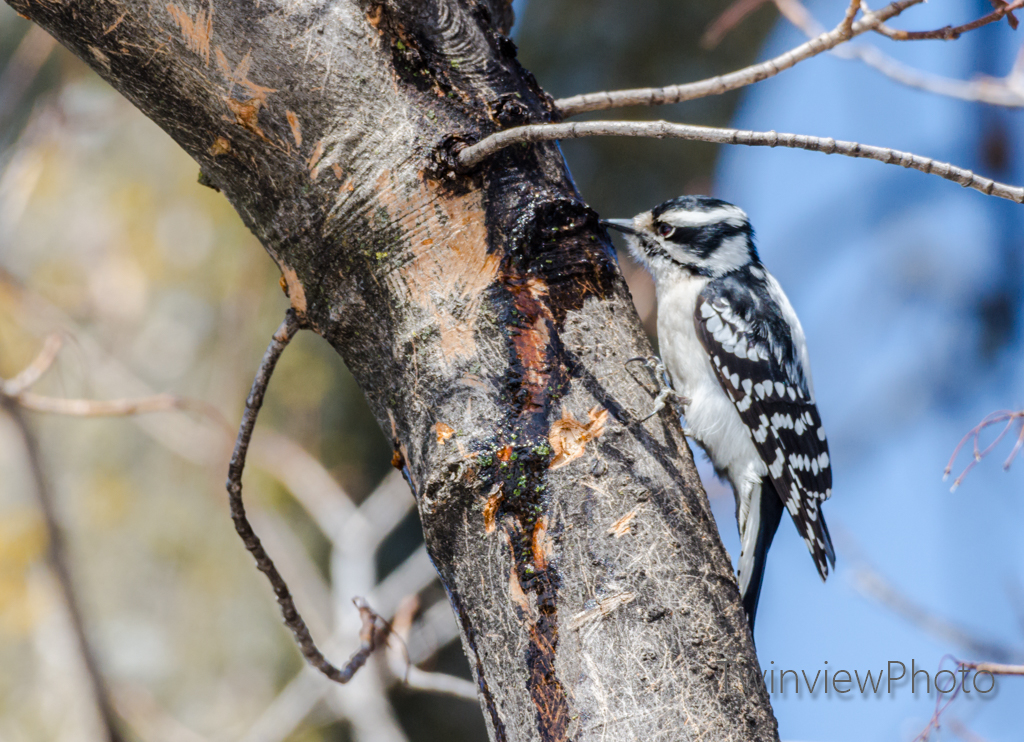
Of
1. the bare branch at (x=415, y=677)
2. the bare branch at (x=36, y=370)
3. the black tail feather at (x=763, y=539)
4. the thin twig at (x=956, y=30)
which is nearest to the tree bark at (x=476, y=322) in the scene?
the bare branch at (x=415, y=677)

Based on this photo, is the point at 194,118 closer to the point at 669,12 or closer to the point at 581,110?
the point at 581,110

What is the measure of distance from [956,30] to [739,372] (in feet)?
4.19

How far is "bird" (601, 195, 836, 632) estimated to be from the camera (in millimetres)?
2500

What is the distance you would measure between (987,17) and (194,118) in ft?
4.51

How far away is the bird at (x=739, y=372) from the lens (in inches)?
98.4

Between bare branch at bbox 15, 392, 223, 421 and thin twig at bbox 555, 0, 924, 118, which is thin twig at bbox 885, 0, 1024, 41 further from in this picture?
bare branch at bbox 15, 392, 223, 421

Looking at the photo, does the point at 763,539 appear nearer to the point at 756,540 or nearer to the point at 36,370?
the point at 756,540

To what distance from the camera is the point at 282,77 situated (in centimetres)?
122

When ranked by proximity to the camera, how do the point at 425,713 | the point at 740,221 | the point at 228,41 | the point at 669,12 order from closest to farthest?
the point at 228,41, the point at 740,221, the point at 669,12, the point at 425,713

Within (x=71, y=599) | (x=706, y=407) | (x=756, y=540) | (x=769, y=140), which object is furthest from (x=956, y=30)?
(x=71, y=599)

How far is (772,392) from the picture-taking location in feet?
8.46

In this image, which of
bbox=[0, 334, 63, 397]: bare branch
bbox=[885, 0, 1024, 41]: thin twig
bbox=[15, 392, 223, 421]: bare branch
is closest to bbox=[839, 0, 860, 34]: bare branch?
bbox=[885, 0, 1024, 41]: thin twig

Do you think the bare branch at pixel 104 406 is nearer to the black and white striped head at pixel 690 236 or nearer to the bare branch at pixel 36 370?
the bare branch at pixel 36 370

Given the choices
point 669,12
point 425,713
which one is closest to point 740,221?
point 669,12
